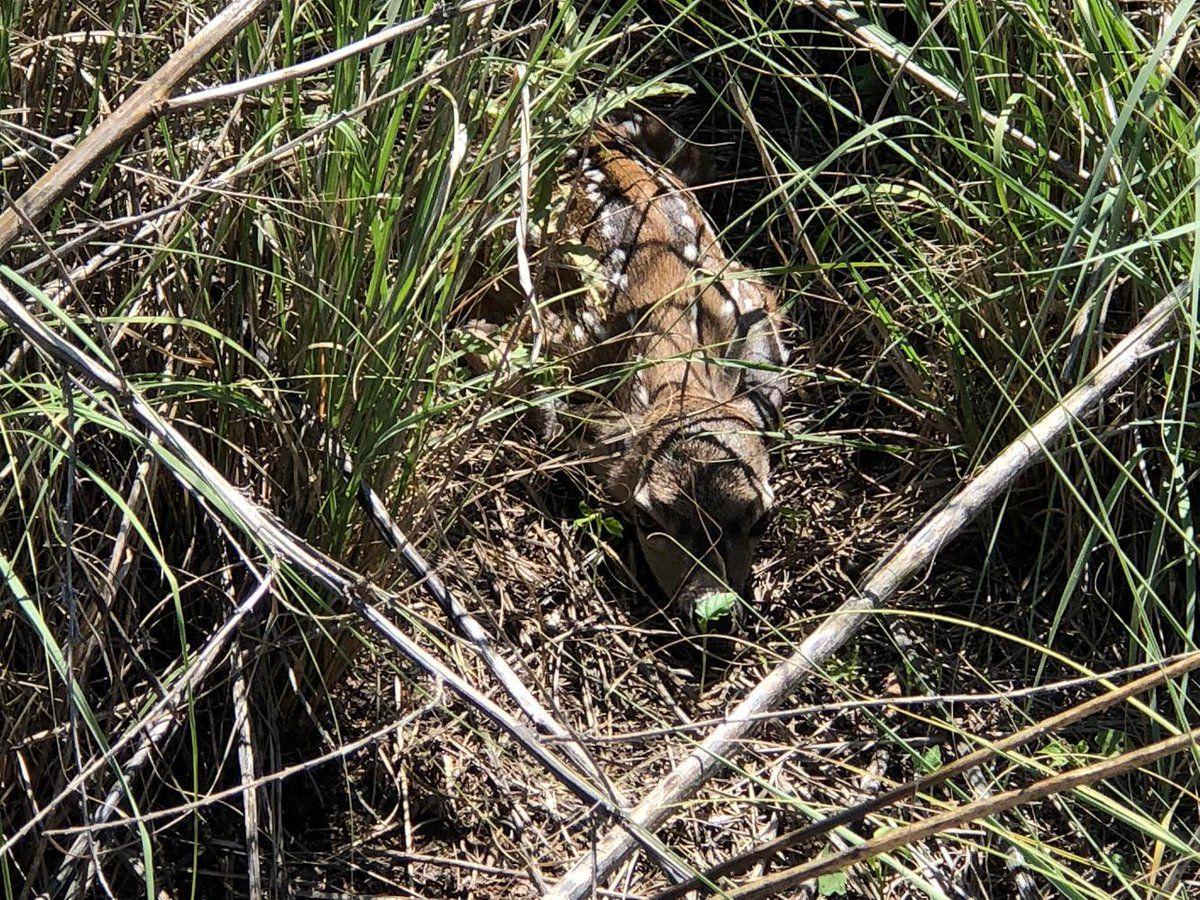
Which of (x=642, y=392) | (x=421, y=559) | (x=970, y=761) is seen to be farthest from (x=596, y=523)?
(x=970, y=761)

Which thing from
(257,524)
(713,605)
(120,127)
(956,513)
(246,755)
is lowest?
(713,605)

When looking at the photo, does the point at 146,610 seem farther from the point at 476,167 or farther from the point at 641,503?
the point at 641,503

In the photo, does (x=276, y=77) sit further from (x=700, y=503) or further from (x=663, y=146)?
(x=663, y=146)

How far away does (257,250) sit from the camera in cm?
289

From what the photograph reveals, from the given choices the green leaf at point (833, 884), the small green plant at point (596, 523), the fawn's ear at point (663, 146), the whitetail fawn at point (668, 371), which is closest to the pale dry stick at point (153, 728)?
the small green plant at point (596, 523)

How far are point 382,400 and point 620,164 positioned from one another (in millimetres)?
1833

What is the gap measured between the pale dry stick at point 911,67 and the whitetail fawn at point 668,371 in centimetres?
62

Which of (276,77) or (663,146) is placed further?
(663,146)

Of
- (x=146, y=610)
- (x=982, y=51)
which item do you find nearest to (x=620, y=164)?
(x=982, y=51)

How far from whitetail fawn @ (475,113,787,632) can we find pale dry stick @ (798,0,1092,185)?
2.03 feet

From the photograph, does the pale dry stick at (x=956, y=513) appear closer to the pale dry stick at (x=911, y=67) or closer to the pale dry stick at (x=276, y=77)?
the pale dry stick at (x=911, y=67)

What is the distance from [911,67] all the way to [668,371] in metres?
1.24

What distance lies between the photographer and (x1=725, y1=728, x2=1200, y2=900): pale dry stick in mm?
1971

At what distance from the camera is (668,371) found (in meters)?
4.25
